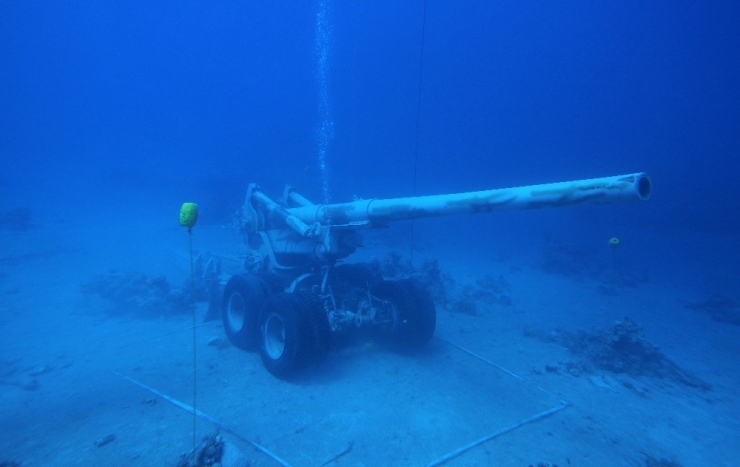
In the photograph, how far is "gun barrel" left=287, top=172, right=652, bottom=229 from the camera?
3.15 m

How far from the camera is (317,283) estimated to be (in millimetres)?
7863

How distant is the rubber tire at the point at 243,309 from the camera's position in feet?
23.5

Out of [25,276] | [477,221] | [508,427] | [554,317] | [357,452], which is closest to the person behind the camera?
[357,452]

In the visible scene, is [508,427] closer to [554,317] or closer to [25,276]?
[554,317]

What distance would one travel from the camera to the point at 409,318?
22.6 ft

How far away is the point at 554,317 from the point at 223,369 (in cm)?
958

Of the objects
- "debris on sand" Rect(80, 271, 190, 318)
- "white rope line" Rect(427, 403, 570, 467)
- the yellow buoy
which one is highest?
the yellow buoy

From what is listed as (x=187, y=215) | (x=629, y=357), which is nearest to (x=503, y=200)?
(x=187, y=215)

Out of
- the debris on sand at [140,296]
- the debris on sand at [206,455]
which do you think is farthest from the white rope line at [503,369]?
the debris on sand at [140,296]

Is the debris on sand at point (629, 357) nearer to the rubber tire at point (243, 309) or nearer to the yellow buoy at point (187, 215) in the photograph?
the rubber tire at point (243, 309)

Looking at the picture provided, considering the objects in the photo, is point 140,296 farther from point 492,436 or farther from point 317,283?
point 492,436

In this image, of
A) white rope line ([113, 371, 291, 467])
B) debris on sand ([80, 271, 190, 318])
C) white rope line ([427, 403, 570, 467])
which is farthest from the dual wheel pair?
debris on sand ([80, 271, 190, 318])

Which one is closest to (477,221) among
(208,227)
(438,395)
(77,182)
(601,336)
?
(208,227)

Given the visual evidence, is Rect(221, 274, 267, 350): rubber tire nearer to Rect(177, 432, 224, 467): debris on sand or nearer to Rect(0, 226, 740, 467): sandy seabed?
Rect(0, 226, 740, 467): sandy seabed
